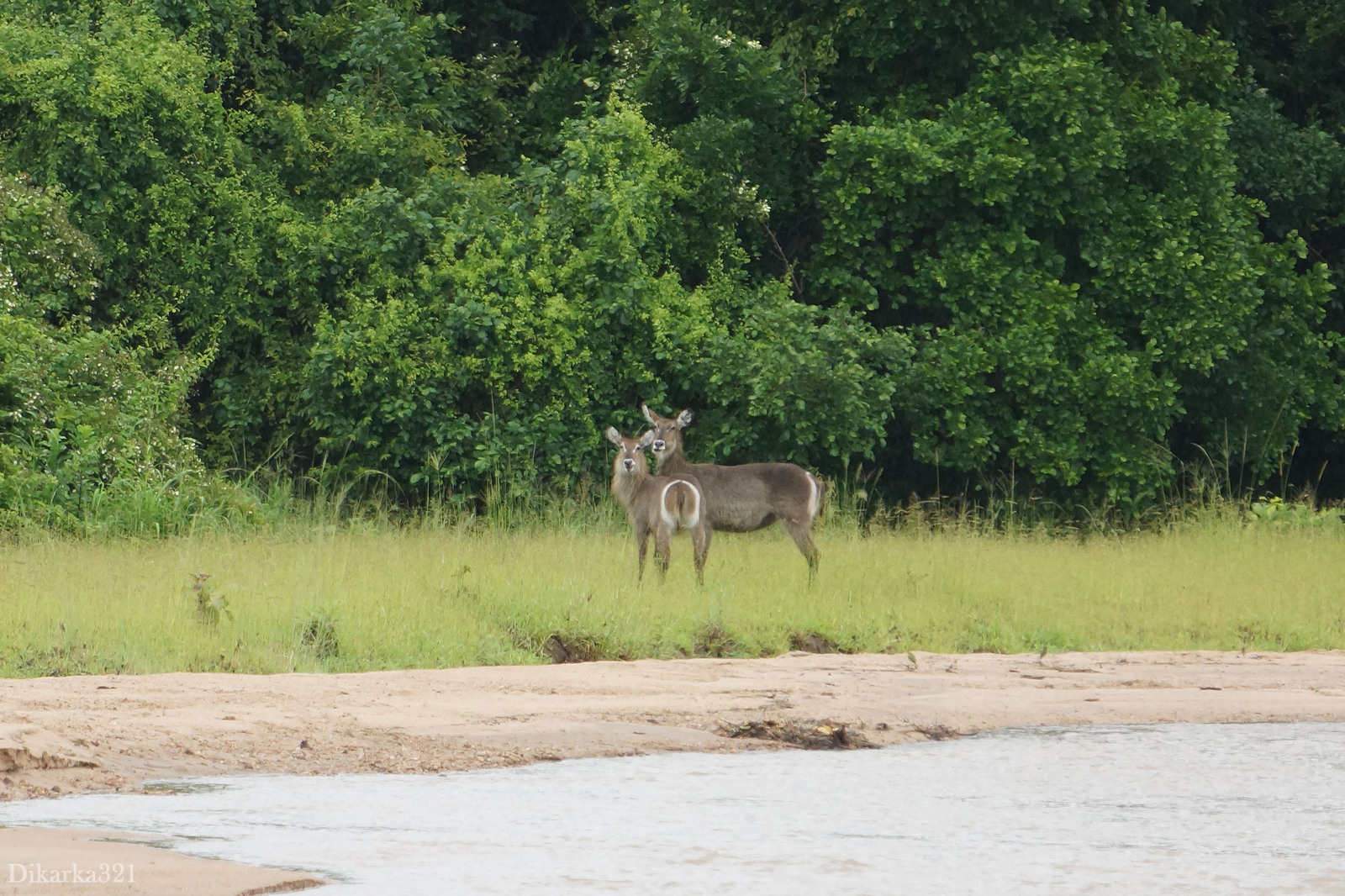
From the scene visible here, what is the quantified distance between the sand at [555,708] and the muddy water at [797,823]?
1.06 feet

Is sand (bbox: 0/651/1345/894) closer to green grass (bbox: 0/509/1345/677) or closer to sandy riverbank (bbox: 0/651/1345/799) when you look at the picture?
sandy riverbank (bbox: 0/651/1345/799)

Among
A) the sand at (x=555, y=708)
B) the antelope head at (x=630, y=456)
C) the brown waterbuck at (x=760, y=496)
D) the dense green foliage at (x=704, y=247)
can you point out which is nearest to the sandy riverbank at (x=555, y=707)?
the sand at (x=555, y=708)

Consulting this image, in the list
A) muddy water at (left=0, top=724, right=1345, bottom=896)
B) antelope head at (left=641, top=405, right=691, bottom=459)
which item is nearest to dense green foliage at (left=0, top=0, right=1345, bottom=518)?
antelope head at (left=641, top=405, right=691, bottom=459)

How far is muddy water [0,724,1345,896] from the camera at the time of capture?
19.1 ft

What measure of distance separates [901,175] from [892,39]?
5.96 ft

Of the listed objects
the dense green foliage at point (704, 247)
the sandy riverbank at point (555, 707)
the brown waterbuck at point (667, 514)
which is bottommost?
the sandy riverbank at point (555, 707)

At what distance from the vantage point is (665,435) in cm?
1509

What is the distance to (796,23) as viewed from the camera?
20.5 m

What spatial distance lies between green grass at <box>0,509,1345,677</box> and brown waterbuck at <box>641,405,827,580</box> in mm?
350

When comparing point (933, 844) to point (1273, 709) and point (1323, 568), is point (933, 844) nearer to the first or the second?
point (1273, 709)

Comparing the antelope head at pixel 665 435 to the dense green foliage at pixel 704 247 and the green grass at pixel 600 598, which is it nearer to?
the green grass at pixel 600 598

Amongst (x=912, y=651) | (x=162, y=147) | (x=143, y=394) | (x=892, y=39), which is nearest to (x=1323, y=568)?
(x=912, y=651)

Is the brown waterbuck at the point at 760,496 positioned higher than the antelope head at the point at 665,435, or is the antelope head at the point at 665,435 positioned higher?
the antelope head at the point at 665,435

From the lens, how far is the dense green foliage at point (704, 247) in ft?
60.9
